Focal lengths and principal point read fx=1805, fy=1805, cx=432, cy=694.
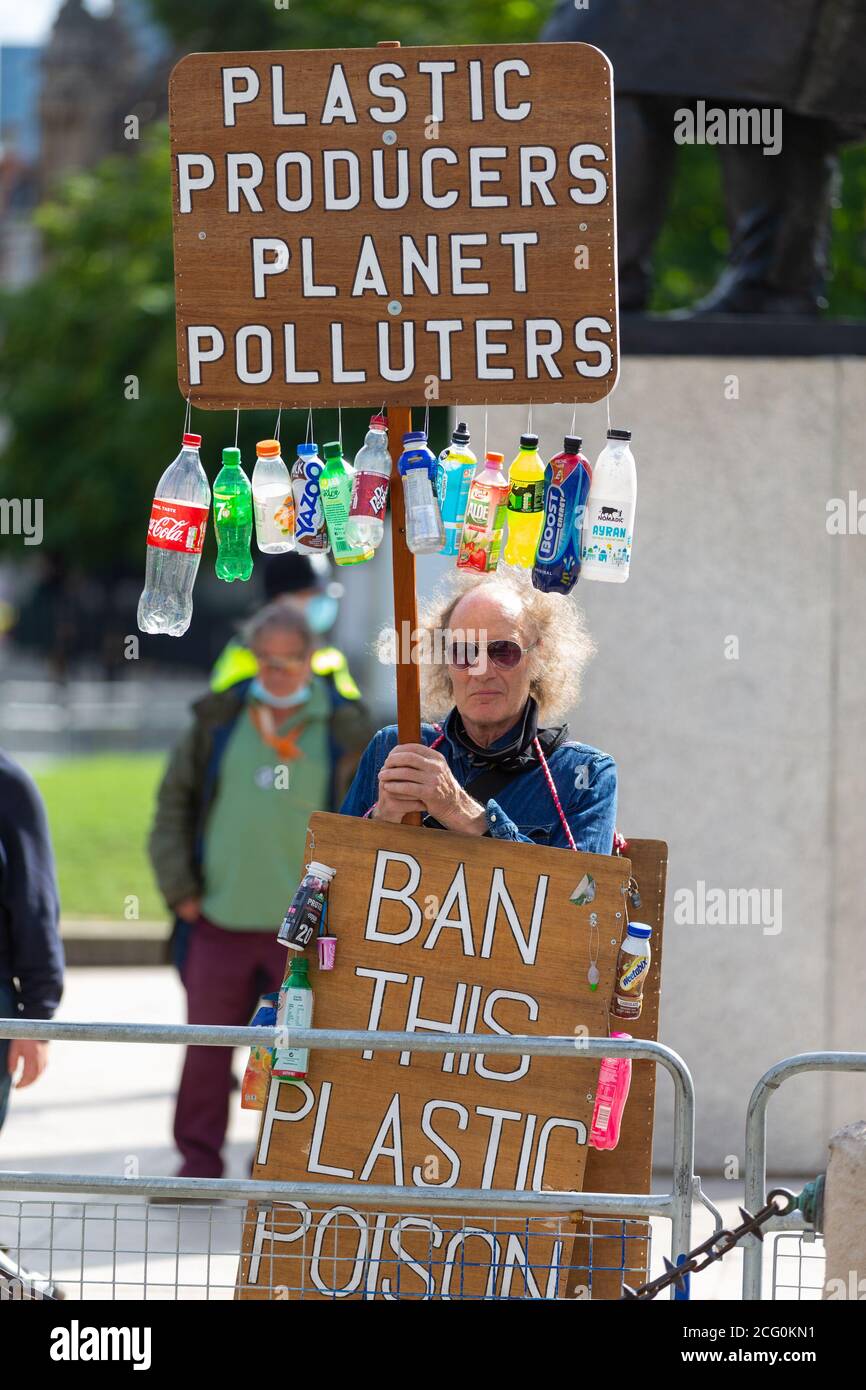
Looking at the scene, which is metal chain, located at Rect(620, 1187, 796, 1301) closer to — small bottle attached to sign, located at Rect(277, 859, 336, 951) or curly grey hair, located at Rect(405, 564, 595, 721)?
small bottle attached to sign, located at Rect(277, 859, 336, 951)

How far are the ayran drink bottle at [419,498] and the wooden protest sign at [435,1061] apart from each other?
1.86 feet

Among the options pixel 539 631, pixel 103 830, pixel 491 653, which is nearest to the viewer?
pixel 491 653

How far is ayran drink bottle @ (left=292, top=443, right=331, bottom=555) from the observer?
3.60 meters

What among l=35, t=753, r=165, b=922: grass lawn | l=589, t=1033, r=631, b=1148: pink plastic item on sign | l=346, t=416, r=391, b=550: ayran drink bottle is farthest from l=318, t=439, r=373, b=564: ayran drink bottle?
l=35, t=753, r=165, b=922: grass lawn

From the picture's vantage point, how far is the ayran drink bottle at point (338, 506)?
3559 millimetres

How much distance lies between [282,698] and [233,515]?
2516mm

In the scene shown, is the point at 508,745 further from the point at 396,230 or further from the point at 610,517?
the point at 396,230

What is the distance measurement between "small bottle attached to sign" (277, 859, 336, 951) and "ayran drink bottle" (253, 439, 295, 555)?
648 millimetres

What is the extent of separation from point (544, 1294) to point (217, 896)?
8.98 feet

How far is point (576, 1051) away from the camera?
10.4ft

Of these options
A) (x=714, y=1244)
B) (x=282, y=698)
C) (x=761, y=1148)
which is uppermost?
(x=282, y=698)

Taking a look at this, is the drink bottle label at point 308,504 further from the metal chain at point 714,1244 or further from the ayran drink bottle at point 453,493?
the metal chain at point 714,1244

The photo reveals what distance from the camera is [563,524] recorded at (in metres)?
3.52

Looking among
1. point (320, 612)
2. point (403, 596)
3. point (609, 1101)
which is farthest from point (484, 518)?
point (320, 612)
